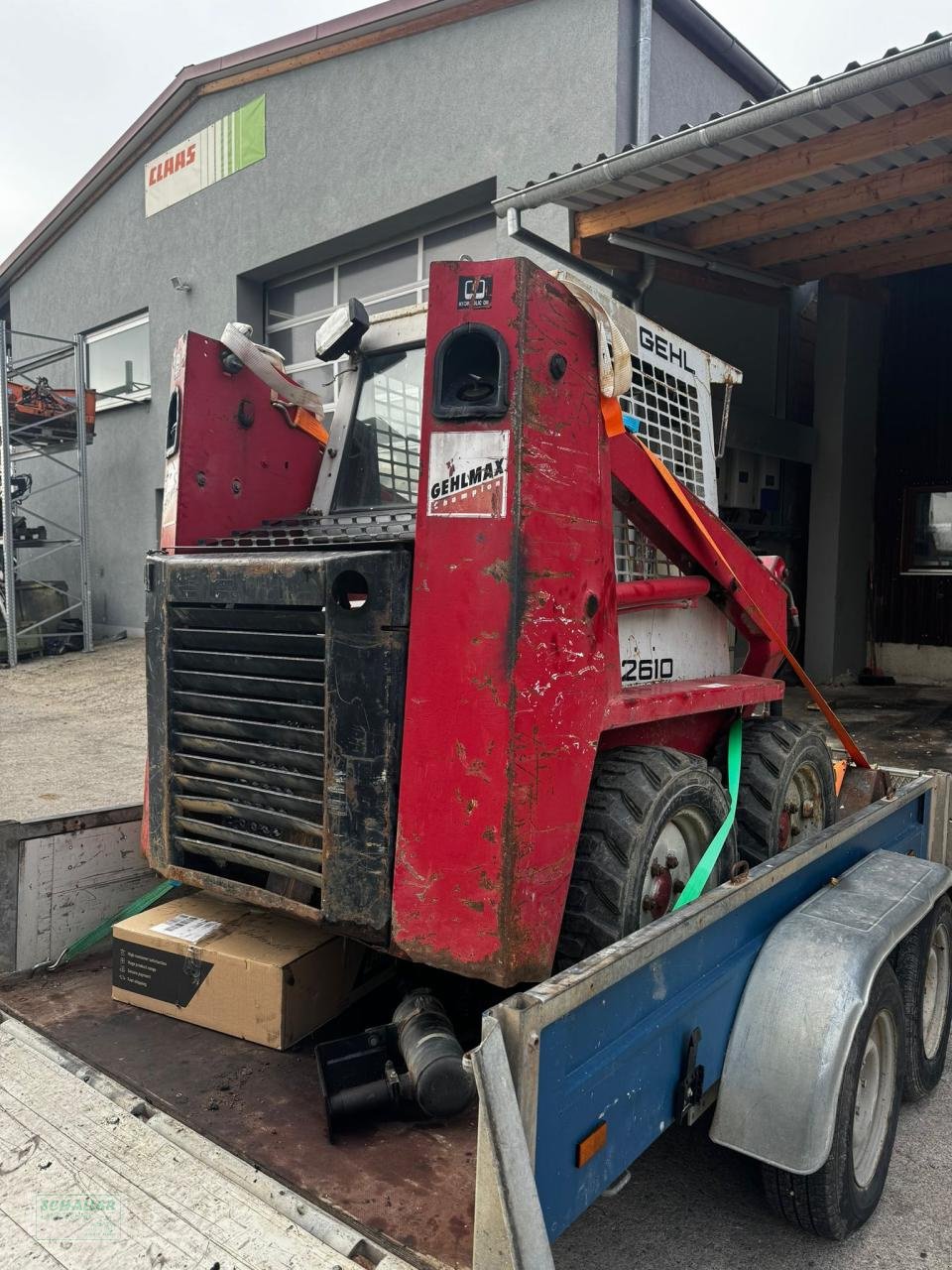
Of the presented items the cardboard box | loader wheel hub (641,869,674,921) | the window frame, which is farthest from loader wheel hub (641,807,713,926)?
the window frame

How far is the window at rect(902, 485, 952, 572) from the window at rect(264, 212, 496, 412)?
630 cm

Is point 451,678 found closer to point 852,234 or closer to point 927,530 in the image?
point 852,234

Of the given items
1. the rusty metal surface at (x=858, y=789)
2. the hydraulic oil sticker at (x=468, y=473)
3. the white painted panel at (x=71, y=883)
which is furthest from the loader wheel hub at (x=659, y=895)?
the rusty metal surface at (x=858, y=789)

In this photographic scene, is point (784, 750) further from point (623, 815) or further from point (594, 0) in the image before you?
point (594, 0)

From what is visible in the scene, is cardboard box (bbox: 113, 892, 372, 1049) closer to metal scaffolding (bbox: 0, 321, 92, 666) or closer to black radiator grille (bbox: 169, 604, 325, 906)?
black radiator grille (bbox: 169, 604, 325, 906)

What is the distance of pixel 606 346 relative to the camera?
2.47 metres

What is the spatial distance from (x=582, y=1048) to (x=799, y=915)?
1051 millimetres

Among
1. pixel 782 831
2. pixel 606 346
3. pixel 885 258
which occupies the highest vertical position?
pixel 885 258

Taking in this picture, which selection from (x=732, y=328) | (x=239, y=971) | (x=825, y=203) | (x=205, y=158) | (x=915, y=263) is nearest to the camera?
(x=239, y=971)

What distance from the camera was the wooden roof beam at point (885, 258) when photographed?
893 centimetres

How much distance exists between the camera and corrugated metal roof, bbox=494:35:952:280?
5203 mm

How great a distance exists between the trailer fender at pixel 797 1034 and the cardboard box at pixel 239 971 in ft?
3.61

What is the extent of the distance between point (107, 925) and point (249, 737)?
108 centimetres

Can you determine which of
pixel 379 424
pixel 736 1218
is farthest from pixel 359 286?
pixel 736 1218
